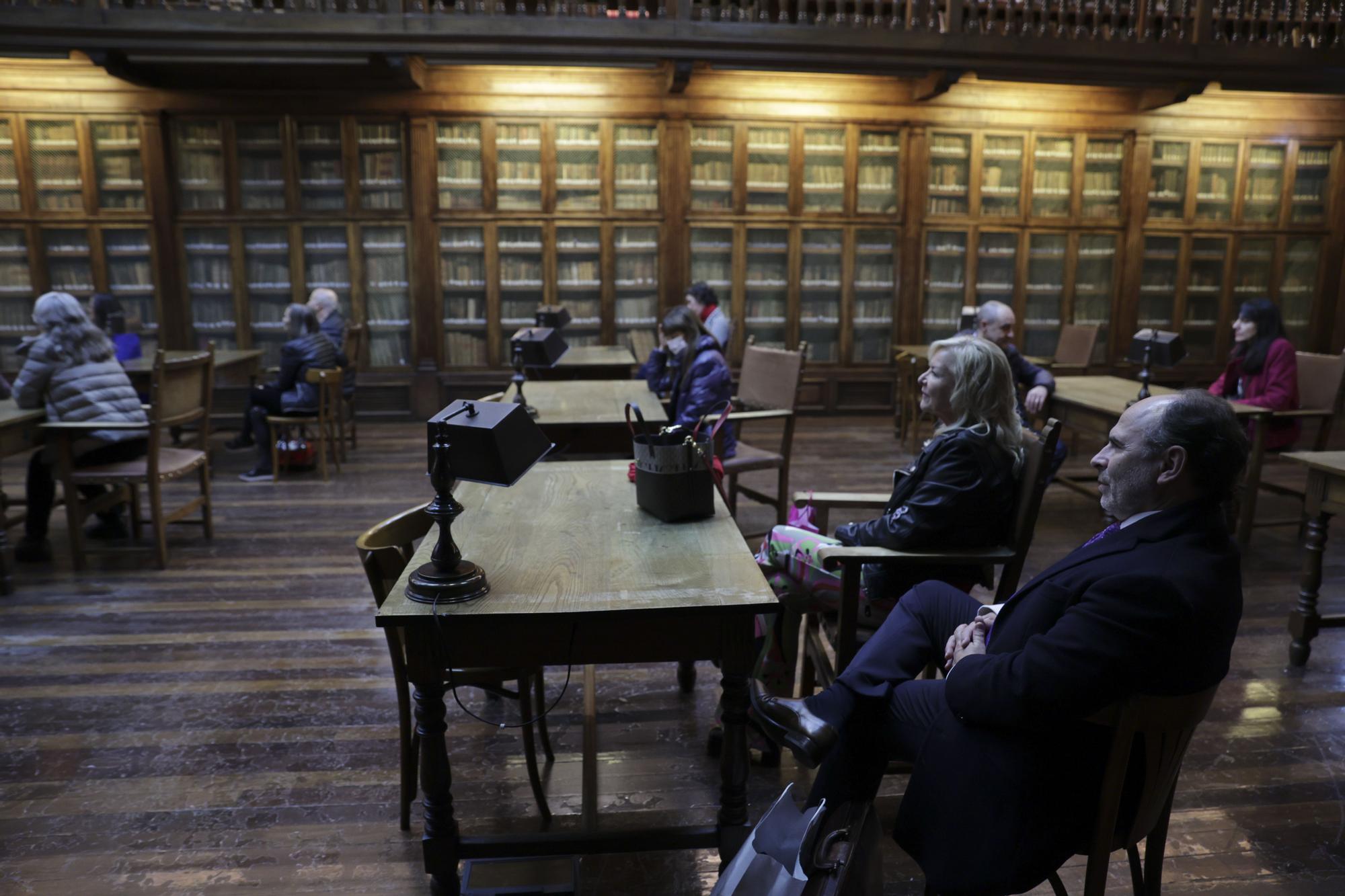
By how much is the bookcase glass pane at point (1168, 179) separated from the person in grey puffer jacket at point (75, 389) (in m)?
8.70

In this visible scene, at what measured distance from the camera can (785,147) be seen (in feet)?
27.0

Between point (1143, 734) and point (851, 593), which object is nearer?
point (1143, 734)

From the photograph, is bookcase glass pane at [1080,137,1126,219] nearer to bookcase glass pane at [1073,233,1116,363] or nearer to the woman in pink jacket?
bookcase glass pane at [1073,233,1116,363]

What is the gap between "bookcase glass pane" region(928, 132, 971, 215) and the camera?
8383 mm

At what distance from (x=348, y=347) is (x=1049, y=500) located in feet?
16.7

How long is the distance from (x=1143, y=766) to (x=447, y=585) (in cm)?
132

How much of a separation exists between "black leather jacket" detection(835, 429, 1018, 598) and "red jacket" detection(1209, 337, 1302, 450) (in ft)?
10.5

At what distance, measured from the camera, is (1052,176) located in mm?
8586

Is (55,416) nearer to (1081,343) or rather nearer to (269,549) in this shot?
(269,549)

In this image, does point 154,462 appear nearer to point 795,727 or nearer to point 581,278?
point 795,727

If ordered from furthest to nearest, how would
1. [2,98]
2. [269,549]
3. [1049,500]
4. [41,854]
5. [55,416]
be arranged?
[2,98] < [1049,500] < [269,549] < [55,416] < [41,854]

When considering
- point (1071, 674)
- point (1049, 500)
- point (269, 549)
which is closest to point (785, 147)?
point (1049, 500)

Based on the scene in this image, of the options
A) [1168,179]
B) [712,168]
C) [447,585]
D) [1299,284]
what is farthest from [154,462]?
[1299,284]

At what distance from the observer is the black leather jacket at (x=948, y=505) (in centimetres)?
235
